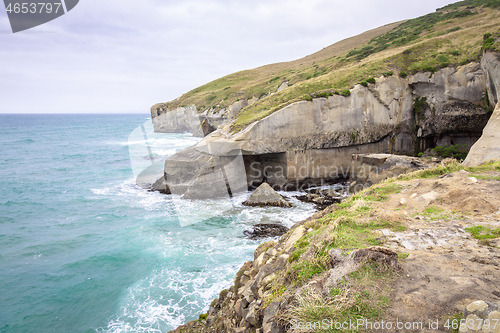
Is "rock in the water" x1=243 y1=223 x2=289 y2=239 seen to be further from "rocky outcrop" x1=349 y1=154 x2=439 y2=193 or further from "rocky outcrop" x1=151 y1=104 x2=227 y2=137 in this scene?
"rocky outcrop" x1=151 y1=104 x2=227 y2=137

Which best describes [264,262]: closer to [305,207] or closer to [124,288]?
[124,288]

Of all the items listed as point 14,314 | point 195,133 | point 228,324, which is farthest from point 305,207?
point 195,133

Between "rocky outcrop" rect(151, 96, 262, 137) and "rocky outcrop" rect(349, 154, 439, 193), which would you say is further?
"rocky outcrop" rect(151, 96, 262, 137)

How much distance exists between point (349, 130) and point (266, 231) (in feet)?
47.5

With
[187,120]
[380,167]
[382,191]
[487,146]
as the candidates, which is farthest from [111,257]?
[187,120]

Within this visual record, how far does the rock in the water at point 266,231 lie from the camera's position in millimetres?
16844

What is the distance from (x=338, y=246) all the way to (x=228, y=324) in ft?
11.0

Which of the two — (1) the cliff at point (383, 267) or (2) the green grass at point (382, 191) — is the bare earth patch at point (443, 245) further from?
(2) the green grass at point (382, 191)

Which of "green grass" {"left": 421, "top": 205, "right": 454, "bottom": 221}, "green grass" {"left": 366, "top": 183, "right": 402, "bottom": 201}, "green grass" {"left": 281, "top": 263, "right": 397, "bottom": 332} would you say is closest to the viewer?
"green grass" {"left": 281, "top": 263, "right": 397, "bottom": 332}

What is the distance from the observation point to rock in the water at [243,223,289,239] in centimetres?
1684

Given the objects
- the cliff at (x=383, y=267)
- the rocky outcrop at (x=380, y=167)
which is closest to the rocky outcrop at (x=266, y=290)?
the cliff at (x=383, y=267)

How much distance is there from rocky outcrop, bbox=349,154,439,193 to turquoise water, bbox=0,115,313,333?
14.6 feet

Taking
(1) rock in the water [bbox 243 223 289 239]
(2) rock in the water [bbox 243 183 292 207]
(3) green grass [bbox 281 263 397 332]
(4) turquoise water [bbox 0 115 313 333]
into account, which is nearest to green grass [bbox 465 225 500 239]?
(3) green grass [bbox 281 263 397 332]

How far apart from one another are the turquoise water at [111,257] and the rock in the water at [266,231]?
0.66 m
